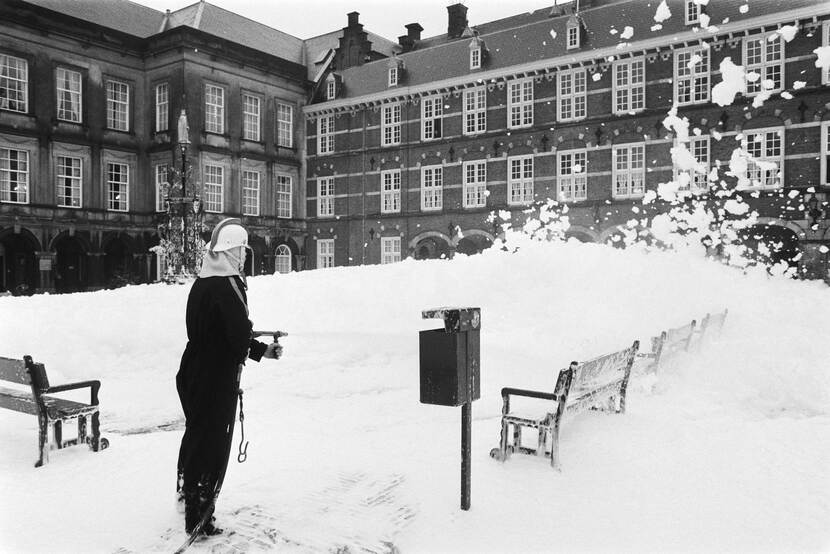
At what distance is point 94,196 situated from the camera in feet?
91.4

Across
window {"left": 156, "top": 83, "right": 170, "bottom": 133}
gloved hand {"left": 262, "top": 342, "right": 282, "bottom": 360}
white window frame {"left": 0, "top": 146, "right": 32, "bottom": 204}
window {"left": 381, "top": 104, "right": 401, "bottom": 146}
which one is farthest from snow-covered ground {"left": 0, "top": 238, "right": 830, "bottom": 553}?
window {"left": 381, "top": 104, "right": 401, "bottom": 146}

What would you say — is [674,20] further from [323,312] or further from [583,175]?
[323,312]

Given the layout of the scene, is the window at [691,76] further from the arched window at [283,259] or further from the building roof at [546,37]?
the arched window at [283,259]

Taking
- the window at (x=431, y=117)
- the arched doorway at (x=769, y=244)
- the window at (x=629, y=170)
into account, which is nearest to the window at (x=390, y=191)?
the window at (x=431, y=117)

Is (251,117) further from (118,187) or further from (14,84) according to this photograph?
(14,84)

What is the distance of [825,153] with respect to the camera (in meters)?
20.9

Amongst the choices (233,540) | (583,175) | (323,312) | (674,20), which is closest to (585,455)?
(233,540)

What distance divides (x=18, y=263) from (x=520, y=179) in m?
21.6

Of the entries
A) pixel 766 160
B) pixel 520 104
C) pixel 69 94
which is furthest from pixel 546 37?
pixel 69 94

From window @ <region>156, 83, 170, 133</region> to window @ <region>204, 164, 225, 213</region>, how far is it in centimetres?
276

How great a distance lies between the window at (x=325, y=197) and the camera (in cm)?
3362

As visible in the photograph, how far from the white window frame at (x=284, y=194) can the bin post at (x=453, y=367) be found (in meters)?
29.9

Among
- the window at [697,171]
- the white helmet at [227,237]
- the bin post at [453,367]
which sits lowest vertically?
the bin post at [453,367]

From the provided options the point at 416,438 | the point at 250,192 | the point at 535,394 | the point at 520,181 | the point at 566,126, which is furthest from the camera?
the point at 250,192
